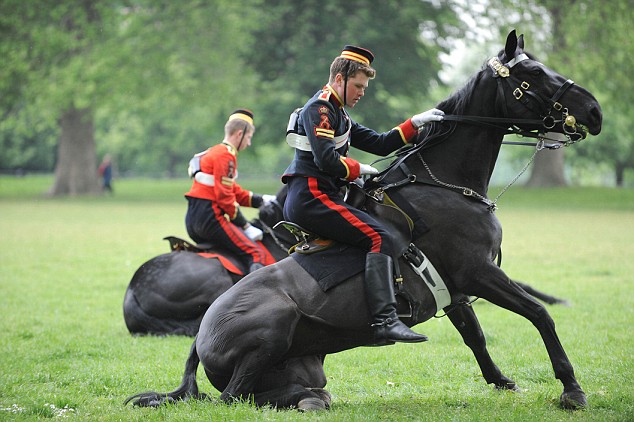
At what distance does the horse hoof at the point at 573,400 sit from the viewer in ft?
20.2

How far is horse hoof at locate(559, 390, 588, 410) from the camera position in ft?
20.2

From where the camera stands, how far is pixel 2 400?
695 centimetres

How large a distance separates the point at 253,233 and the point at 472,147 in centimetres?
439

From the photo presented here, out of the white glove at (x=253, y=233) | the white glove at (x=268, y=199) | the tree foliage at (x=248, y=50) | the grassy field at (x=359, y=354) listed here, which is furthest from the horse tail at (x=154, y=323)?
the tree foliage at (x=248, y=50)

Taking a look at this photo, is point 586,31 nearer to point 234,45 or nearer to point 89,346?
point 234,45

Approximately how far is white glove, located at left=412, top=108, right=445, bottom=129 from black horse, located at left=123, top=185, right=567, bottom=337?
3416 mm

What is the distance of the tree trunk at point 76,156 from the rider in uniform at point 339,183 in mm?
38611

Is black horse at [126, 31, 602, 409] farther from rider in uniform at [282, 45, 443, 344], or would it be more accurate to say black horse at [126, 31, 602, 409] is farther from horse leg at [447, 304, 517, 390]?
horse leg at [447, 304, 517, 390]

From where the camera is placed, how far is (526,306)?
248 inches

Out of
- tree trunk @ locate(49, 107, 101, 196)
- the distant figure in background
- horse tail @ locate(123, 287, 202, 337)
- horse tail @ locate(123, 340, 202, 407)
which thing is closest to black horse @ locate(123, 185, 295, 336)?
horse tail @ locate(123, 287, 202, 337)

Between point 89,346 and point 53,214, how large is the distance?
2363cm

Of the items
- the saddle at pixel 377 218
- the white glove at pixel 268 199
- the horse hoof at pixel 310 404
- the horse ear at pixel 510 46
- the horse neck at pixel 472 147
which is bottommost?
the horse hoof at pixel 310 404

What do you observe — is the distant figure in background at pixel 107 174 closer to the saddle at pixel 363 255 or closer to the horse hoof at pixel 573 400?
the saddle at pixel 363 255

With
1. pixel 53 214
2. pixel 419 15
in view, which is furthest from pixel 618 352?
pixel 419 15
